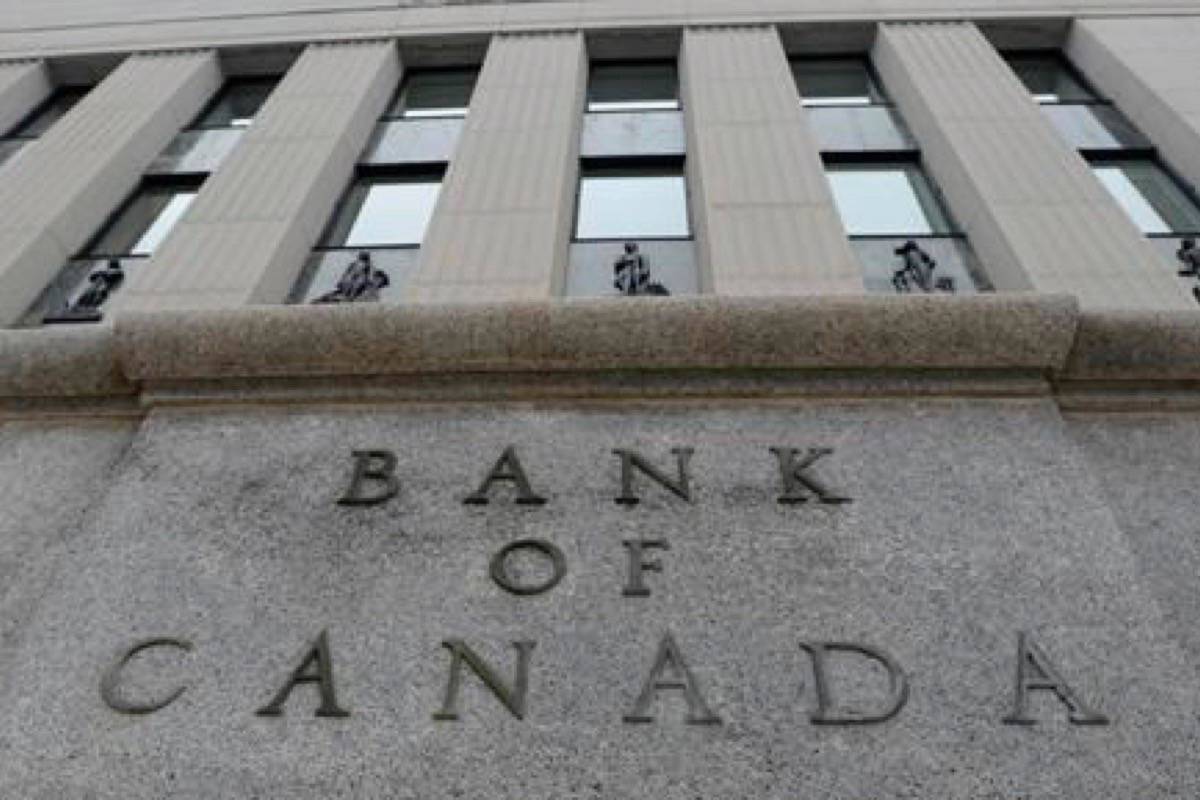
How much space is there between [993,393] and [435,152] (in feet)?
25.2

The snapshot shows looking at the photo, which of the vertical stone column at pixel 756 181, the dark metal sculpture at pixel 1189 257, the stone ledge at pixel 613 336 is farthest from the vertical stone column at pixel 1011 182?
the stone ledge at pixel 613 336

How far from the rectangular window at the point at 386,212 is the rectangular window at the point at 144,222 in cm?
163

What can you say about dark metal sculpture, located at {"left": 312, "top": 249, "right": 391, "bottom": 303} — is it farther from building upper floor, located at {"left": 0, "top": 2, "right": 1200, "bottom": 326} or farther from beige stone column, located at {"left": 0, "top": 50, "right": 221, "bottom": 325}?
beige stone column, located at {"left": 0, "top": 50, "right": 221, "bottom": 325}

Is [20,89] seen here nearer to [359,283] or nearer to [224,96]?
[224,96]

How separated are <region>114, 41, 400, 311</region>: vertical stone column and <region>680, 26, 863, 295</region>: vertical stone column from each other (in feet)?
12.2

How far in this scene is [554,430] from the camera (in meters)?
5.75

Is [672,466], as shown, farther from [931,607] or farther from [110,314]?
[110,314]

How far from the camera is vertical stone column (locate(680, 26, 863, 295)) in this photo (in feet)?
27.7

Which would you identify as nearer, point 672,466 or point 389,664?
point 389,664

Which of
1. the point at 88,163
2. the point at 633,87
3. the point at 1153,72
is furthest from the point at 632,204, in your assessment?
the point at 1153,72

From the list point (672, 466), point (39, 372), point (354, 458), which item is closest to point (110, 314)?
point (39, 372)

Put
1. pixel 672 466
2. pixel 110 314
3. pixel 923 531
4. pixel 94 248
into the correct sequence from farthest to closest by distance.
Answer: pixel 94 248 < pixel 110 314 < pixel 672 466 < pixel 923 531

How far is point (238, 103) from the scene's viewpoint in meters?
13.1

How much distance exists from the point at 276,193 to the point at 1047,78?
9615mm
